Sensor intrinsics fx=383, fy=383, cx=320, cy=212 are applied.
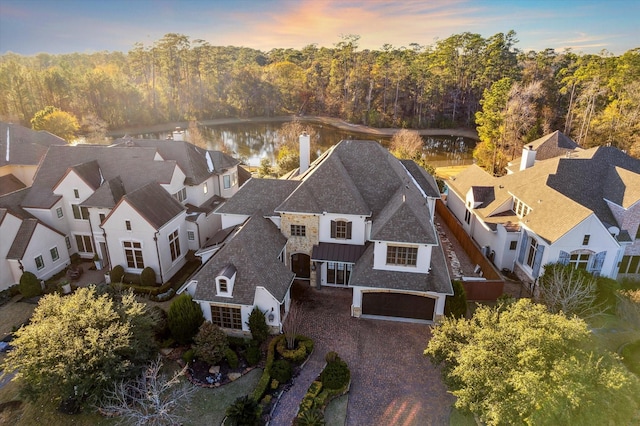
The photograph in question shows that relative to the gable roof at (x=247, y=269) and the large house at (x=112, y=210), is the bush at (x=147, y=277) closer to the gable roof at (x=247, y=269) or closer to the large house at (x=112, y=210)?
the large house at (x=112, y=210)

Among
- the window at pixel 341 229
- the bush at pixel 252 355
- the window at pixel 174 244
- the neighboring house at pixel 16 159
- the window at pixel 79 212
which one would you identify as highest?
the neighboring house at pixel 16 159

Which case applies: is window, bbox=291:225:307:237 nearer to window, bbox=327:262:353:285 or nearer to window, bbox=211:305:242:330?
window, bbox=327:262:353:285

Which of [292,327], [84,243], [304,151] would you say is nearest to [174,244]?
[84,243]

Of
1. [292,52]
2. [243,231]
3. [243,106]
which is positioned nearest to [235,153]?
[243,106]

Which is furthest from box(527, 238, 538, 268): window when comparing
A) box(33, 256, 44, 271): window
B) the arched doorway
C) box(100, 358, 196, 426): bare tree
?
box(33, 256, 44, 271): window

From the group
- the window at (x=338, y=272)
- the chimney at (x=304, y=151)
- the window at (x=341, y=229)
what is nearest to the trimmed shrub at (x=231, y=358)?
the window at (x=338, y=272)

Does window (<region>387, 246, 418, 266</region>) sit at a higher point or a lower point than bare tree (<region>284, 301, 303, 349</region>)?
higher
